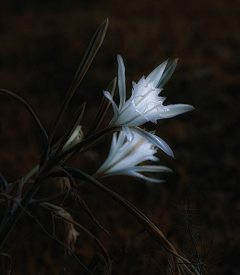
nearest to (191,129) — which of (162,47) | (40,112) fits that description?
(162,47)

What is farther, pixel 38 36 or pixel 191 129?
pixel 38 36

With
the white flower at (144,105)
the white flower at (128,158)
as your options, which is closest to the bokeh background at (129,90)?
the white flower at (128,158)

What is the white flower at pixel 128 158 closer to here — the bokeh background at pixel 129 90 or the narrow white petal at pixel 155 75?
the narrow white petal at pixel 155 75

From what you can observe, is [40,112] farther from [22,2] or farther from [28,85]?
[22,2]

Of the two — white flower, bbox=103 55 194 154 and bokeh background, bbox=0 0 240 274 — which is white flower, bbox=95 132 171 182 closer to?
white flower, bbox=103 55 194 154

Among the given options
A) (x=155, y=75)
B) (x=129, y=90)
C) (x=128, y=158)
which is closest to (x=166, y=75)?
(x=155, y=75)

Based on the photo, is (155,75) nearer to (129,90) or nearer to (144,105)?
(144,105)

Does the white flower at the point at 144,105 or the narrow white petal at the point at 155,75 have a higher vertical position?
the narrow white petal at the point at 155,75
